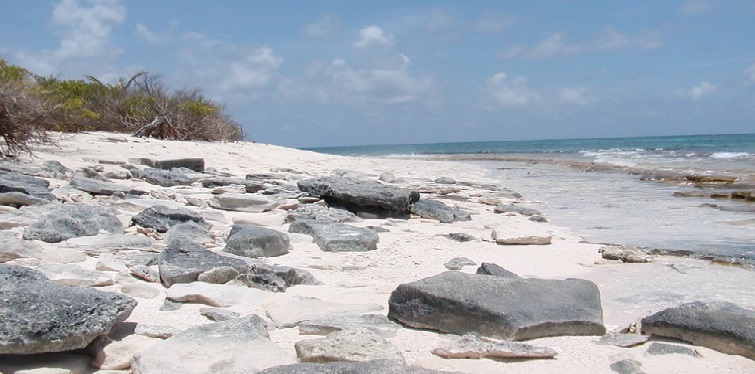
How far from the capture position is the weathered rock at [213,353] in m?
2.41

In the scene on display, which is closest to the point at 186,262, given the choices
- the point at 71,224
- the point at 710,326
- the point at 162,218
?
the point at 71,224

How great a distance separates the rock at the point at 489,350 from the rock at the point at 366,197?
14.7ft

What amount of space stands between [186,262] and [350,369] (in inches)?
Result: 71.6

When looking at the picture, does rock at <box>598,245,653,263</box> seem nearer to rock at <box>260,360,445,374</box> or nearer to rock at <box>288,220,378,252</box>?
rock at <box>288,220,378,252</box>

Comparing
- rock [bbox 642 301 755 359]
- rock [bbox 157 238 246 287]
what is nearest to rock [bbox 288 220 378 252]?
rock [bbox 157 238 246 287]

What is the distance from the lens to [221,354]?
2.50 meters

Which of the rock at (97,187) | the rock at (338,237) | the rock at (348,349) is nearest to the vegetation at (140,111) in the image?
the rock at (97,187)

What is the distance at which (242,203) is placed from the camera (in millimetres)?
6961

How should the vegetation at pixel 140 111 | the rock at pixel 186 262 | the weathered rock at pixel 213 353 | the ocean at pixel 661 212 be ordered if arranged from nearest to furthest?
the weathered rock at pixel 213 353, the rock at pixel 186 262, the ocean at pixel 661 212, the vegetation at pixel 140 111

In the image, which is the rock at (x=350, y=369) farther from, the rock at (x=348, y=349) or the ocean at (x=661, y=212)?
the ocean at (x=661, y=212)

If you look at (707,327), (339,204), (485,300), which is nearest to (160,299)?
(485,300)

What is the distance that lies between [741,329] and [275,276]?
2335mm

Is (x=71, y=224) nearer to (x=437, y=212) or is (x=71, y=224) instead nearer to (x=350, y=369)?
(x=350, y=369)

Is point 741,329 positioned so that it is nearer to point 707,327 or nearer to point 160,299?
point 707,327
